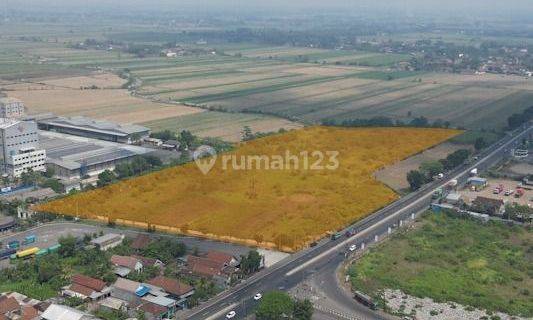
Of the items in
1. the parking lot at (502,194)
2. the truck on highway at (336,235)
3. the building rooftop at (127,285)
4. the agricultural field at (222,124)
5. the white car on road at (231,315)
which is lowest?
the white car on road at (231,315)

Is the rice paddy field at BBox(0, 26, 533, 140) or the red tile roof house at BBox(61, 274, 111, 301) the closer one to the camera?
the red tile roof house at BBox(61, 274, 111, 301)

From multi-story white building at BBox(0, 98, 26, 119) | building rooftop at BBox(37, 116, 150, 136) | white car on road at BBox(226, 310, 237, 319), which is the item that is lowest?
white car on road at BBox(226, 310, 237, 319)

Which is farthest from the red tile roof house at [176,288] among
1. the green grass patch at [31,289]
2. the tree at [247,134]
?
the tree at [247,134]

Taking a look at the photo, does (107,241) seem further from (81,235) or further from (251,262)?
(251,262)

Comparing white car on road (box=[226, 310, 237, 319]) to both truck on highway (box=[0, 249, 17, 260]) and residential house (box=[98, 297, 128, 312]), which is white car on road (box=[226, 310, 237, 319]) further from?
truck on highway (box=[0, 249, 17, 260])

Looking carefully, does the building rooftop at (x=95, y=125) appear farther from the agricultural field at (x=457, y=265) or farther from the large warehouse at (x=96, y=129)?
the agricultural field at (x=457, y=265)

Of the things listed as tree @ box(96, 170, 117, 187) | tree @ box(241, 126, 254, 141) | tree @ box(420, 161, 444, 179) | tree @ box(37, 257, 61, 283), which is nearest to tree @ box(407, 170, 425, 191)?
tree @ box(420, 161, 444, 179)
